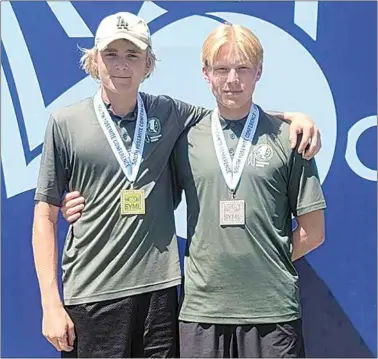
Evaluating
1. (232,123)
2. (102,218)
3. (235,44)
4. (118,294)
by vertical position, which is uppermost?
(235,44)

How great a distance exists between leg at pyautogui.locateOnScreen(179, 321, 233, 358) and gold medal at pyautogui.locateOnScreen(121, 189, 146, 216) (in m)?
0.37

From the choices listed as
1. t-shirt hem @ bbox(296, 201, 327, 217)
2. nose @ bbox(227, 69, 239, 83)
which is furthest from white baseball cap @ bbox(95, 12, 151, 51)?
t-shirt hem @ bbox(296, 201, 327, 217)

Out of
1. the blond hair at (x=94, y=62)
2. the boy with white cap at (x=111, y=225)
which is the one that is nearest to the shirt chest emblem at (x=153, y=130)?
the boy with white cap at (x=111, y=225)

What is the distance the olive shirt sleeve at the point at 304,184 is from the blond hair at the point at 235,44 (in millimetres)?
310

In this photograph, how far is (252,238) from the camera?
71.4 inches

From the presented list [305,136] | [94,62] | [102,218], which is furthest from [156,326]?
[94,62]

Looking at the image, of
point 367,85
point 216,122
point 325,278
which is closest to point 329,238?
point 325,278

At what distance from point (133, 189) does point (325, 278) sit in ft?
3.36

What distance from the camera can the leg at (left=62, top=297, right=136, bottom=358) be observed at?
184cm

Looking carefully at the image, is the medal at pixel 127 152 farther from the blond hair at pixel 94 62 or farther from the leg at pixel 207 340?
the leg at pixel 207 340

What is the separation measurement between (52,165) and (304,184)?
751mm

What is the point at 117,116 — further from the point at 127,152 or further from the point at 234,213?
the point at 234,213

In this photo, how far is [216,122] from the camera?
193 cm

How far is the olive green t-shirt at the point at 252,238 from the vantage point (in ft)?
5.94
